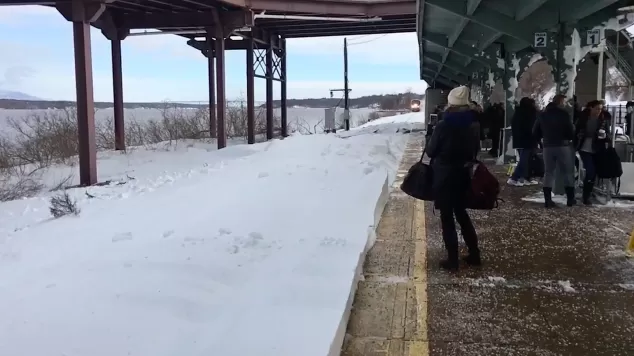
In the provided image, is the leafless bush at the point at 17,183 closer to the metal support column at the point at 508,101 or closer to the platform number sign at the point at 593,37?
the metal support column at the point at 508,101

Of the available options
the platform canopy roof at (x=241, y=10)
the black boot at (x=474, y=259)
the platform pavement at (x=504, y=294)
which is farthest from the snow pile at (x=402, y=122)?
the black boot at (x=474, y=259)

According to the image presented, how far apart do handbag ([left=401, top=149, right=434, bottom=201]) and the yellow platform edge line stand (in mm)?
725

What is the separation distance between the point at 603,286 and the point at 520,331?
1.40 meters

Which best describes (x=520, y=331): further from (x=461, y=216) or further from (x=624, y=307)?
(x=461, y=216)

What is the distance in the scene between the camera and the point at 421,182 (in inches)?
217

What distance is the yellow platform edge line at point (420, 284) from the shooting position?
3.93 metres

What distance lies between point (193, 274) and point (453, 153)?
2.52m

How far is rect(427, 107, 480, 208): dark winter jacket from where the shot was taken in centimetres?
525

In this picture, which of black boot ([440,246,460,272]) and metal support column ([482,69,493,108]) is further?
metal support column ([482,69,493,108])

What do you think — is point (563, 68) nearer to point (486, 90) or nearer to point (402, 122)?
point (486, 90)

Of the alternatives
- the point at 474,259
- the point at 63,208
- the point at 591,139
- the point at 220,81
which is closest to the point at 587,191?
the point at 591,139

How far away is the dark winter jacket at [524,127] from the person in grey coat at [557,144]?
1870 millimetres

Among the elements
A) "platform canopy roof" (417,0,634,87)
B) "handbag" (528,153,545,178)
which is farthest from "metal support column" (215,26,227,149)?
"handbag" (528,153,545,178)

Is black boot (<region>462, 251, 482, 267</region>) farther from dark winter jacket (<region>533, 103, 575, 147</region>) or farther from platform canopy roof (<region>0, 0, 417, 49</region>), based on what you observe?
platform canopy roof (<region>0, 0, 417, 49</region>)
